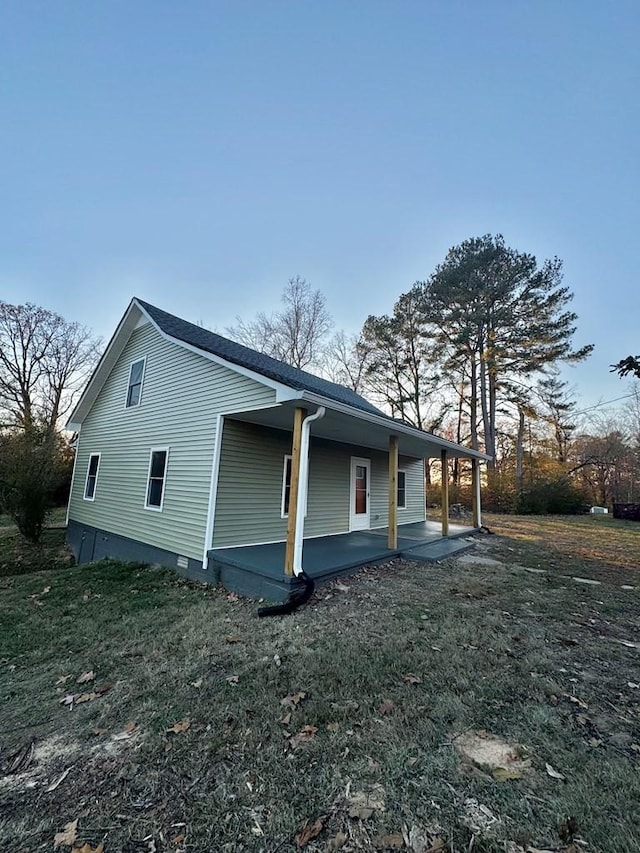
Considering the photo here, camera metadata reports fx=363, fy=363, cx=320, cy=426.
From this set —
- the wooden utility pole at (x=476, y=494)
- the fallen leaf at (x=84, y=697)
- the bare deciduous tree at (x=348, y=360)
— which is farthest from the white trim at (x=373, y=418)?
the bare deciduous tree at (x=348, y=360)

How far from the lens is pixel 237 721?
249 centimetres

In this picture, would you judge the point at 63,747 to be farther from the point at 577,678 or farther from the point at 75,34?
the point at 75,34

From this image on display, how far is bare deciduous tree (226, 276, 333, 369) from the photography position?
69.4ft

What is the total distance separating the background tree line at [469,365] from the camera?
17.9 metres

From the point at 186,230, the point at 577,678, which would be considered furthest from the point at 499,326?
the point at 577,678

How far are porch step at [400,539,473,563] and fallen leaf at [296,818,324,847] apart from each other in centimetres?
577

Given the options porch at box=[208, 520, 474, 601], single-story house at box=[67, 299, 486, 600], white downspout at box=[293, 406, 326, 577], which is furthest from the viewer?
single-story house at box=[67, 299, 486, 600]

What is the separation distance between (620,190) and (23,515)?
17861mm

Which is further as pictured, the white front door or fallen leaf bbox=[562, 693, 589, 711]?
the white front door

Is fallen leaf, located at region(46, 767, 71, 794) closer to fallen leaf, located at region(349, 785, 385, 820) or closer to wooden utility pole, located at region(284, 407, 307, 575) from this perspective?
fallen leaf, located at region(349, 785, 385, 820)

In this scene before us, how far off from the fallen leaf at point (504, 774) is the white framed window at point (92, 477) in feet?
33.5

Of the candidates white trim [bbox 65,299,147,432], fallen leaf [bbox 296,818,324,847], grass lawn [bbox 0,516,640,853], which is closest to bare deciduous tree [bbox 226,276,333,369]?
white trim [bbox 65,299,147,432]

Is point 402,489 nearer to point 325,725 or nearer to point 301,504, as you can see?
point 301,504

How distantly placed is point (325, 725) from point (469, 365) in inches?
799
